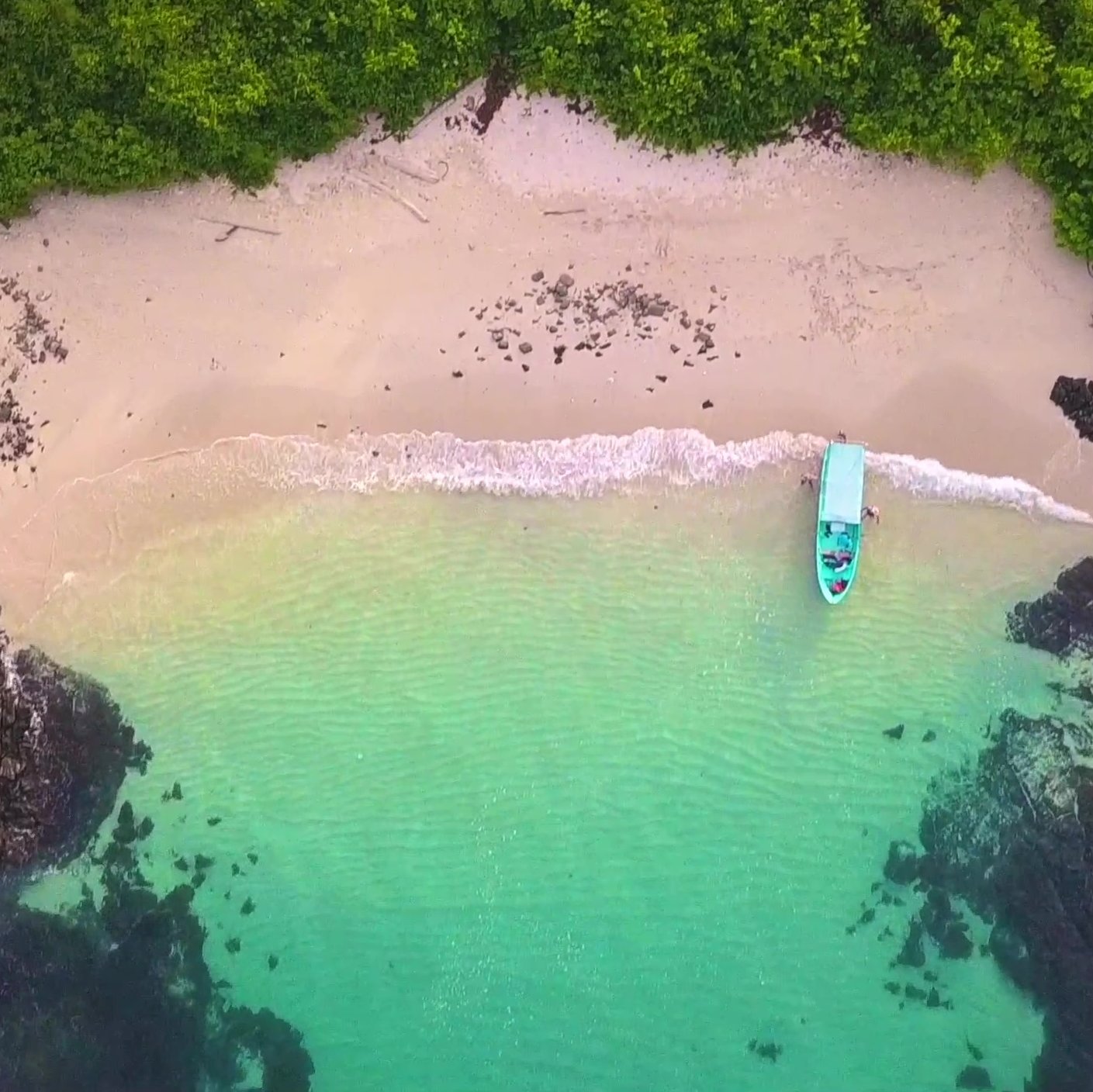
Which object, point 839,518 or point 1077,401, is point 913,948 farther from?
point 1077,401

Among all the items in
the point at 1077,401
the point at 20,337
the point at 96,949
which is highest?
the point at 1077,401

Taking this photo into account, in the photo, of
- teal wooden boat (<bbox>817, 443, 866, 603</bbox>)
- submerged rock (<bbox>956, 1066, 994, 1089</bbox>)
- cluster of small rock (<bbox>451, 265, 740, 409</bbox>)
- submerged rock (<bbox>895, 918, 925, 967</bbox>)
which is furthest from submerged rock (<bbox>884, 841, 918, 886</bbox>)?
cluster of small rock (<bbox>451, 265, 740, 409</bbox>)

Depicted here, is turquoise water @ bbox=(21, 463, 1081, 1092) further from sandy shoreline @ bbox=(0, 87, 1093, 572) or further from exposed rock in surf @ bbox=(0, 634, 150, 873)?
sandy shoreline @ bbox=(0, 87, 1093, 572)

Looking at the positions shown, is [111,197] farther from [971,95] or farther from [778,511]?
[971,95]

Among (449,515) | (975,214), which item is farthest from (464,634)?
(975,214)

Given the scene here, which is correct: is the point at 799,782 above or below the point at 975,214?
below

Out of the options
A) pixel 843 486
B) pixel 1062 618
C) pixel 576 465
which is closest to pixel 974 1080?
pixel 1062 618
